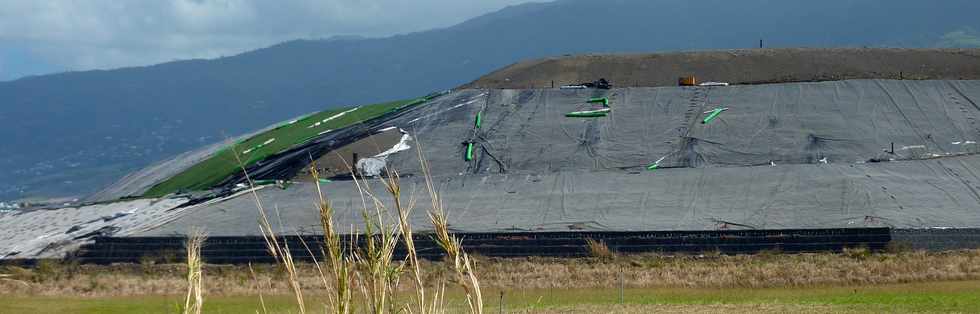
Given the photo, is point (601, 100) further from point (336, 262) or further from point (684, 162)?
point (336, 262)

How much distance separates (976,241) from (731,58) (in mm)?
19240

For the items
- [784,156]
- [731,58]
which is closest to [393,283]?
[784,156]

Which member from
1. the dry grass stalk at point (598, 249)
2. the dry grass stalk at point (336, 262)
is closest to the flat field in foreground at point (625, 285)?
the dry grass stalk at point (598, 249)

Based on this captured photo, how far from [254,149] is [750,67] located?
17.1 m

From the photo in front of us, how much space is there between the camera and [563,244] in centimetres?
2598

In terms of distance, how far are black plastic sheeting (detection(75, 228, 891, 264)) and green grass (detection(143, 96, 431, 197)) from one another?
23.1 feet

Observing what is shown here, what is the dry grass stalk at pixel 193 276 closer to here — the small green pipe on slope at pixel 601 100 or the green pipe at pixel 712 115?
the green pipe at pixel 712 115

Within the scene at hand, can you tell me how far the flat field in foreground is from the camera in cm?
2003

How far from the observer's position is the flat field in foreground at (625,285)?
789 inches

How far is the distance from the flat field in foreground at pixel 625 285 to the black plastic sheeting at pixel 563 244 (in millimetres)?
452

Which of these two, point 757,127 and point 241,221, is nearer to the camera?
point 241,221

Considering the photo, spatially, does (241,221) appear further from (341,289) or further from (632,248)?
(341,289)

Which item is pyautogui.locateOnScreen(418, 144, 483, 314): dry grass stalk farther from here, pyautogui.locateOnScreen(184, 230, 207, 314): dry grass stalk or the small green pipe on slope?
the small green pipe on slope

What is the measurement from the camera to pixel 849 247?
2456 cm
